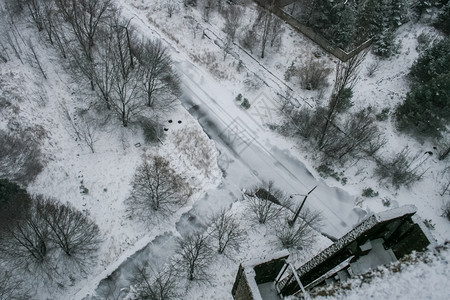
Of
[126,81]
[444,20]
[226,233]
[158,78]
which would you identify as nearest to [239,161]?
[226,233]

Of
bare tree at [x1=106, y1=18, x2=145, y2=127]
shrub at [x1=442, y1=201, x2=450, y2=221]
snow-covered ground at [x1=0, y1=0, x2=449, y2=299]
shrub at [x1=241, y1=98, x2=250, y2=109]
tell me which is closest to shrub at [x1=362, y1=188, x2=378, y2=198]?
snow-covered ground at [x1=0, y1=0, x2=449, y2=299]

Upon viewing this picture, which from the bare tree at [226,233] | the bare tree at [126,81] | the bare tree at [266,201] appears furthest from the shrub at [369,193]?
the bare tree at [126,81]

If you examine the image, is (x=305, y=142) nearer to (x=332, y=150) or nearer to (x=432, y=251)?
(x=332, y=150)

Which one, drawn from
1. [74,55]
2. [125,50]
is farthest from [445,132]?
[74,55]

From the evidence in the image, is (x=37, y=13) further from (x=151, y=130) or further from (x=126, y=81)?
(x=151, y=130)

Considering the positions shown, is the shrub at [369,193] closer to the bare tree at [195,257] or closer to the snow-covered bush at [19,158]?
the bare tree at [195,257]
